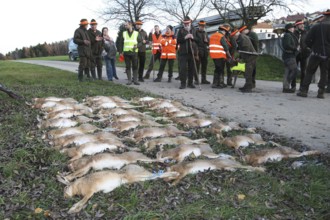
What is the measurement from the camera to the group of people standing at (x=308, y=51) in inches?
392

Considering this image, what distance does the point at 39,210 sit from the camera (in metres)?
3.60

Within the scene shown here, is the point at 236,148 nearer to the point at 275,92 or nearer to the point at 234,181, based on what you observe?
the point at 234,181

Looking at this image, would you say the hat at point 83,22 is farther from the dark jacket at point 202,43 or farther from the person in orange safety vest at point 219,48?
the person in orange safety vest at point 219,48

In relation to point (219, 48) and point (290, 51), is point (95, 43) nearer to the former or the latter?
point (219, 48)

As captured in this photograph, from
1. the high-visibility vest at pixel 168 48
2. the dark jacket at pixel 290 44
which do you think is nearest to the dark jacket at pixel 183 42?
the high-visibility vest at pixel 168 48

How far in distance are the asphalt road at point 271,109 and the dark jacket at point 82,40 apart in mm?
2414

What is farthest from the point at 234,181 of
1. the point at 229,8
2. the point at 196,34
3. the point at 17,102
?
the point at 229,8

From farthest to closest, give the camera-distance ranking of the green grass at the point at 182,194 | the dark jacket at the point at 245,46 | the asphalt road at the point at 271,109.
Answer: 1. the dark jacket at the point at 245,46
2. the asphalt road at the point at 271,109
3. the green grass at the point at 182,194

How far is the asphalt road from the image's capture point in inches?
258

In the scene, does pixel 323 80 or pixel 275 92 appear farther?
pixel 275 92

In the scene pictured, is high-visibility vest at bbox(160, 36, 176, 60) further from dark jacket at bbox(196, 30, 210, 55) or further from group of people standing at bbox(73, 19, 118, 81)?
group of people standing at bbox(73, 19, 118, 81)

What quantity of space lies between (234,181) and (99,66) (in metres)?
10.4

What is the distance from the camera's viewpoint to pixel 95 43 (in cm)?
1333

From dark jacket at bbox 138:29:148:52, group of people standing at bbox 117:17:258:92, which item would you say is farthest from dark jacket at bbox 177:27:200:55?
dark jacket at bbox 138:29:148:52
